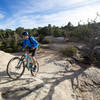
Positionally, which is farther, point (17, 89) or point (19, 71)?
point (19, 71)

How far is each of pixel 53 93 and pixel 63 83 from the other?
33.0 inches

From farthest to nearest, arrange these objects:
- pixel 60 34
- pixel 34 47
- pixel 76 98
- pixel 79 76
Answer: pixel 60 34 < pixel 79 76 < pixel 34 47 < pixel 76 98

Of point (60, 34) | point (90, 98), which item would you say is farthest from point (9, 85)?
point (60, 34)

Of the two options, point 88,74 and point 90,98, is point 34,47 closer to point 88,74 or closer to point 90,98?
point 90,98

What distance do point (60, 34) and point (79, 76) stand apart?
21137 millimetres

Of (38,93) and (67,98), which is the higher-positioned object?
(38,93)

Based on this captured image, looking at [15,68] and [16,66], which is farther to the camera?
[15,68]

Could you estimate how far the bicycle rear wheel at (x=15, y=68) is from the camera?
3.34 m

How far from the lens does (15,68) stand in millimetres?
3484

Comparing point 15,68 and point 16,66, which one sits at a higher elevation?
point 16,66

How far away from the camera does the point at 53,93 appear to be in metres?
2.85

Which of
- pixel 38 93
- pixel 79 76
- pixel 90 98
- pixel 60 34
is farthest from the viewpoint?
pixel 60 34

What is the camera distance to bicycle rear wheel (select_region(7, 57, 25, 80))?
3341mm

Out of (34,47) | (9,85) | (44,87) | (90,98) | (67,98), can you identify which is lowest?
(90,98)
